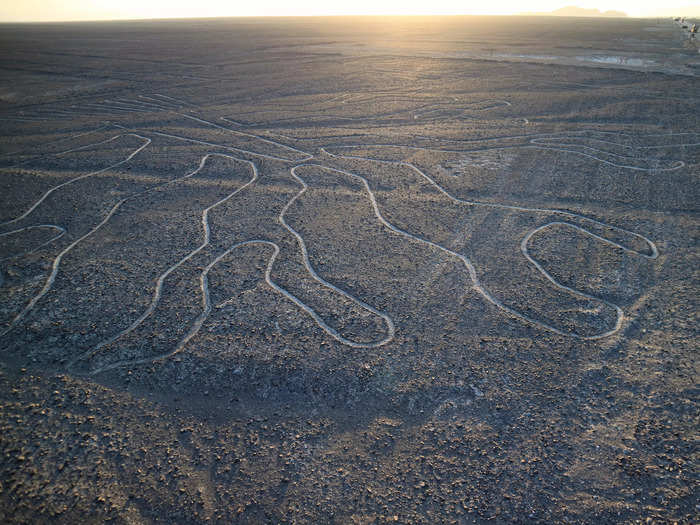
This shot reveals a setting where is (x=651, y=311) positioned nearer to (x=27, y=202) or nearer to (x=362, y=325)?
(x=362, y=325)

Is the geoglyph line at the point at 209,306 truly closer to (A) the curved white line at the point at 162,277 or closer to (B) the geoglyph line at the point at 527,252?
(A) the curved white line at the point at 162,277

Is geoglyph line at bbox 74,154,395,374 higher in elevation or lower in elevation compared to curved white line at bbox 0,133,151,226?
lower

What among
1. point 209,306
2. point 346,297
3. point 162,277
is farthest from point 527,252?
point 162,277

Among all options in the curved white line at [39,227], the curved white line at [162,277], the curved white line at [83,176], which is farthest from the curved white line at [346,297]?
the curved white line at [83,176]

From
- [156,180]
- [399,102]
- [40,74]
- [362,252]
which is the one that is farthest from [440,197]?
[40,74]

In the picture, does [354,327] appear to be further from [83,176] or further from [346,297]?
[83,176]

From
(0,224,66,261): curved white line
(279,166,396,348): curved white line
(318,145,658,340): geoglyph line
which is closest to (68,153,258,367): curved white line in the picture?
(279,166,396,348): curved white line

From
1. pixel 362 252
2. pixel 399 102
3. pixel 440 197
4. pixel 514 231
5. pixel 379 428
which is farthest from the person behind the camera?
pixel 399 102

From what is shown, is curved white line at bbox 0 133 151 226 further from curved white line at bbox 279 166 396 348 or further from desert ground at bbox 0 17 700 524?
curved white line at bbox 279 166 396 348
